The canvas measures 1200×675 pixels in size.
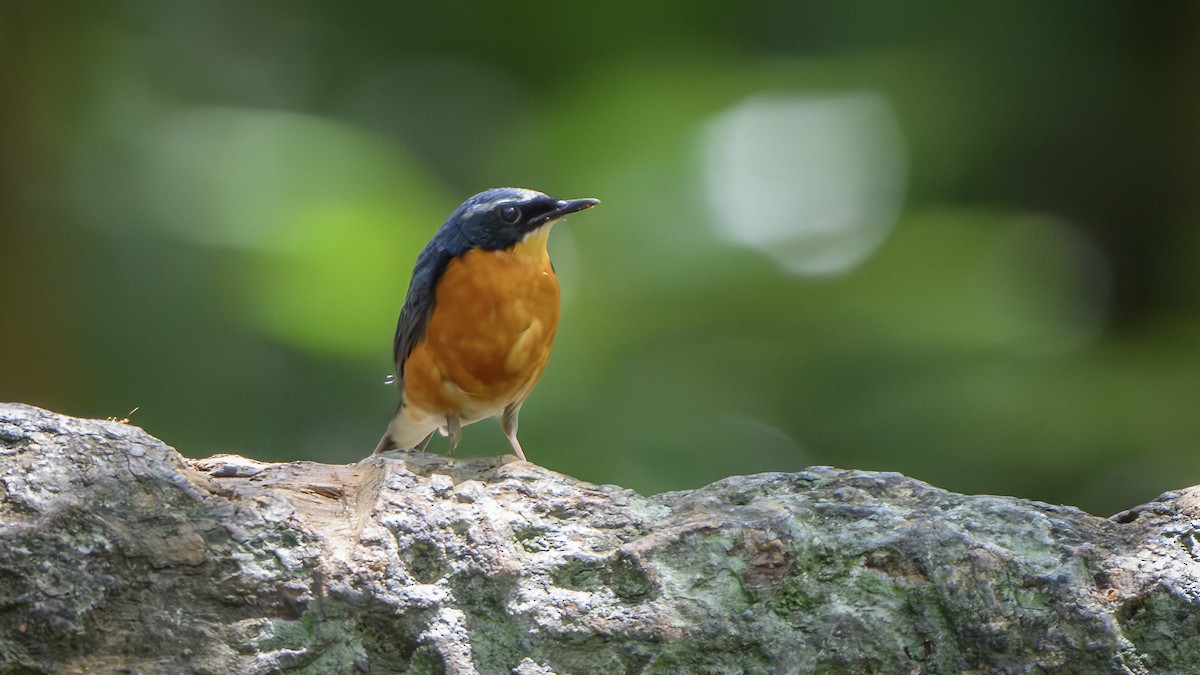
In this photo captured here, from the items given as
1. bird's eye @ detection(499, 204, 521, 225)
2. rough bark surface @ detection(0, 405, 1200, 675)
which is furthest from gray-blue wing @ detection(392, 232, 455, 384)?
rough bark surface @ detection(0, 405, 1200, 675)

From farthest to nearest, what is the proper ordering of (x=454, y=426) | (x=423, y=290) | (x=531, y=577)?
(x=454, y=426) < (x=423, y=290) < (x=531, y=577)

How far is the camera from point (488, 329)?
452 centimetres

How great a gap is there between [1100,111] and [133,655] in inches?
294

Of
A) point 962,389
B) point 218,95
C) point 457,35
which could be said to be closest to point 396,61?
point 457,35

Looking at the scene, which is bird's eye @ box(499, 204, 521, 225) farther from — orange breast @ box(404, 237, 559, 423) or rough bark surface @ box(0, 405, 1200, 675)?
rough bark surface @ box(0, 405, 1200, 675)

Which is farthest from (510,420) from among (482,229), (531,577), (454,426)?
(531,577)

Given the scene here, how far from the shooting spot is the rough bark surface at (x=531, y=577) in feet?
7.64

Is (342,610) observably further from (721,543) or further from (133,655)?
(721,543)

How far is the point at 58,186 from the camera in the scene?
683 centimetres

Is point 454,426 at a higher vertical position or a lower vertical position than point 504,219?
lower

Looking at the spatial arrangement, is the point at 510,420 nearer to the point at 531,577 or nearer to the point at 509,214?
the point at 509,214

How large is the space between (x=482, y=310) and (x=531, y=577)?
2.09 meters

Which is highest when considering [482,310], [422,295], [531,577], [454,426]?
[422,295]

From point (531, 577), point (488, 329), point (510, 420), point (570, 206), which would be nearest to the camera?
point (531, 577)
